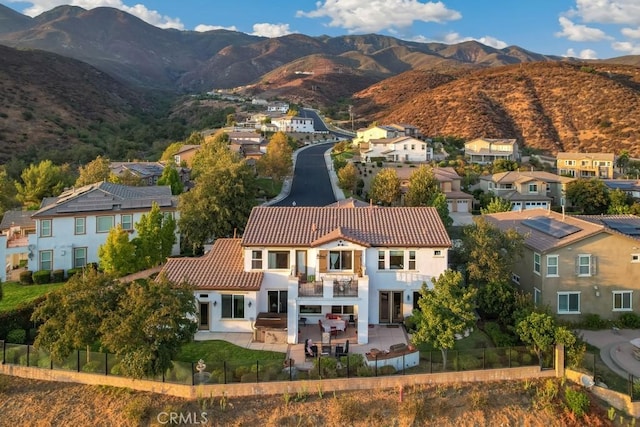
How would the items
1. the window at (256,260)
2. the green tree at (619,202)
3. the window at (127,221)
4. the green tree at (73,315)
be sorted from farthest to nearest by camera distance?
the green tree at (619,202) → the window at (127,221) → the window at (256,260) → the green tree at (73,315)

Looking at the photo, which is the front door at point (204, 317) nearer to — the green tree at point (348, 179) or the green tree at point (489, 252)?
the green tree at point (489, 252)

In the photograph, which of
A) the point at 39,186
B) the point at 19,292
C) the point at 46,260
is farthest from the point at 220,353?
the point at 39,186

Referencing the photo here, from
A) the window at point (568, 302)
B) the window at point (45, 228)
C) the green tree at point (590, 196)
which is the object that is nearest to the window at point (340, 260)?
the window at point (568, 302)

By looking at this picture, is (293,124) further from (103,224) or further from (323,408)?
(323,408)

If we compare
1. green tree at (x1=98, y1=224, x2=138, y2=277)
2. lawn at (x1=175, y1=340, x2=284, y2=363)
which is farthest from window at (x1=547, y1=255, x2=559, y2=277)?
green tree at (x1=98, y1=224, x2=138, y2=277)

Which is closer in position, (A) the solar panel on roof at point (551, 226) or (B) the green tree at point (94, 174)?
(A) the solar panel on roof at point (551, 226)
